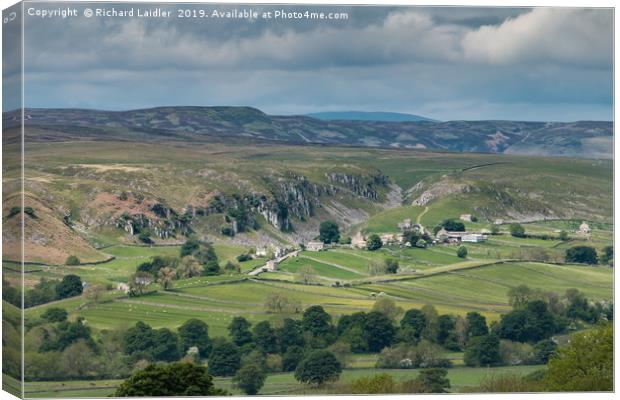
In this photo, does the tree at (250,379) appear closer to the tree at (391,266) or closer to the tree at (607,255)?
the tree at (391,266)

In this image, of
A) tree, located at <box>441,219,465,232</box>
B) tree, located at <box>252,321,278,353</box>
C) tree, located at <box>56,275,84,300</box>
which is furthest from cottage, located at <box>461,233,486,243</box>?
tree, located at <box>56,275,84,300</box>

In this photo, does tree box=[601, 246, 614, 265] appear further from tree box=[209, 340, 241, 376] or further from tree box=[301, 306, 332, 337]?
tree box=[209, 340, 241, 376]

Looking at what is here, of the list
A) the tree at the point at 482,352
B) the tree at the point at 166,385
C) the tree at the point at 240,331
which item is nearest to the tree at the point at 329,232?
the tree at the point at 240,331

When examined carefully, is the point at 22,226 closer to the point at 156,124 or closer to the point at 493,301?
the point at 493,301

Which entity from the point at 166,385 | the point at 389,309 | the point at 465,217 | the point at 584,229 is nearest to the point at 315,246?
the point at 465,217

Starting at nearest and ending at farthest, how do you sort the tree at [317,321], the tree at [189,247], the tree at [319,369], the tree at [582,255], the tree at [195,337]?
1. the tree at [319,369]
2. the tree at [195,337]
3. the tree at [317,321]
4. the tree at [582,255]
5. the tree at [189,247]
